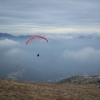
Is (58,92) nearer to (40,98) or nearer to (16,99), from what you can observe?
(40,98)

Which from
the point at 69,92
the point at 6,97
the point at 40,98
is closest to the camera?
the point at 6,97

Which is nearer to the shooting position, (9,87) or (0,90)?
(0,90)

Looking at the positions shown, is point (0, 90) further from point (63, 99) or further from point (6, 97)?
point (63, 99)

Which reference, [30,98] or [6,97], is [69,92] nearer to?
[30,98]

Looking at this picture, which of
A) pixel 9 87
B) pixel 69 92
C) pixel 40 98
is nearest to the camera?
pixel 40 98

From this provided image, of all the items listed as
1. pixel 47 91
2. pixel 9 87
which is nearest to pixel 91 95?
pixel 47 91

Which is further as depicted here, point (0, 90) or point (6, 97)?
point (0, 90)

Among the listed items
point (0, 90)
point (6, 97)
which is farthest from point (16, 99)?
point (0, 90)

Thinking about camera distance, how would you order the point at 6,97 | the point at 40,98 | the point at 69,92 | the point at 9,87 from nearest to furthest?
the point at 6,97 < the point at 40,98 < the point at 9,87 < the point at 69,92
